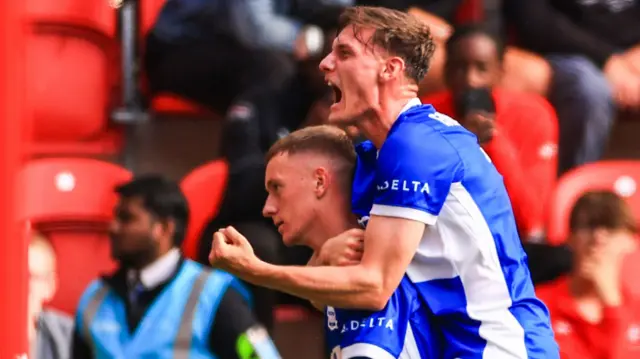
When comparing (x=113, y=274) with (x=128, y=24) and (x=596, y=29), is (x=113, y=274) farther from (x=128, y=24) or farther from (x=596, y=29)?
(x=596, y=29)

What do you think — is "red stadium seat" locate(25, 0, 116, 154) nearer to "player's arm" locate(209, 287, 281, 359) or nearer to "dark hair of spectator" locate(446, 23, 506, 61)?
"player's arm" locate(209, 287, 281, 359)

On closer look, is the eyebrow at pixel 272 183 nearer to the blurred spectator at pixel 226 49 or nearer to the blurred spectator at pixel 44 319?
the blurred spectator at pixel 44 319

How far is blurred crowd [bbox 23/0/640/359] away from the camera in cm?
374

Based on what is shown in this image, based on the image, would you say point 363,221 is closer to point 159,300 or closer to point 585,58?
point 159,300

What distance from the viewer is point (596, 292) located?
396 centimetres

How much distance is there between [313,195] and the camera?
256 cm

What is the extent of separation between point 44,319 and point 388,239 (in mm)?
1891

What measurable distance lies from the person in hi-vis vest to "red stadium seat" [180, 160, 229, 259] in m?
0.26

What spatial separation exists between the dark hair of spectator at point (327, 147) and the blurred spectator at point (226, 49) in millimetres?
1586

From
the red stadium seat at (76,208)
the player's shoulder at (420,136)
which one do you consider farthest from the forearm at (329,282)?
the red stadium seat at (76,208)

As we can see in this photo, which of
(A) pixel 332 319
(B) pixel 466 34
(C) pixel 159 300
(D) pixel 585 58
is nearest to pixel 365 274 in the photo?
(A) pixel 332 319

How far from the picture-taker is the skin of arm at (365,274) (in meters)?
2.27

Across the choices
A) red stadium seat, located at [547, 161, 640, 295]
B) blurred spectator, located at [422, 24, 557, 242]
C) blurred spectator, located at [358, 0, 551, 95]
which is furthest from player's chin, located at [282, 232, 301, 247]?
blurred spectator, located at [358, 0, 551, 95]

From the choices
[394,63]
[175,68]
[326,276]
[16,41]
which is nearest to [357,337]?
[326,276]
